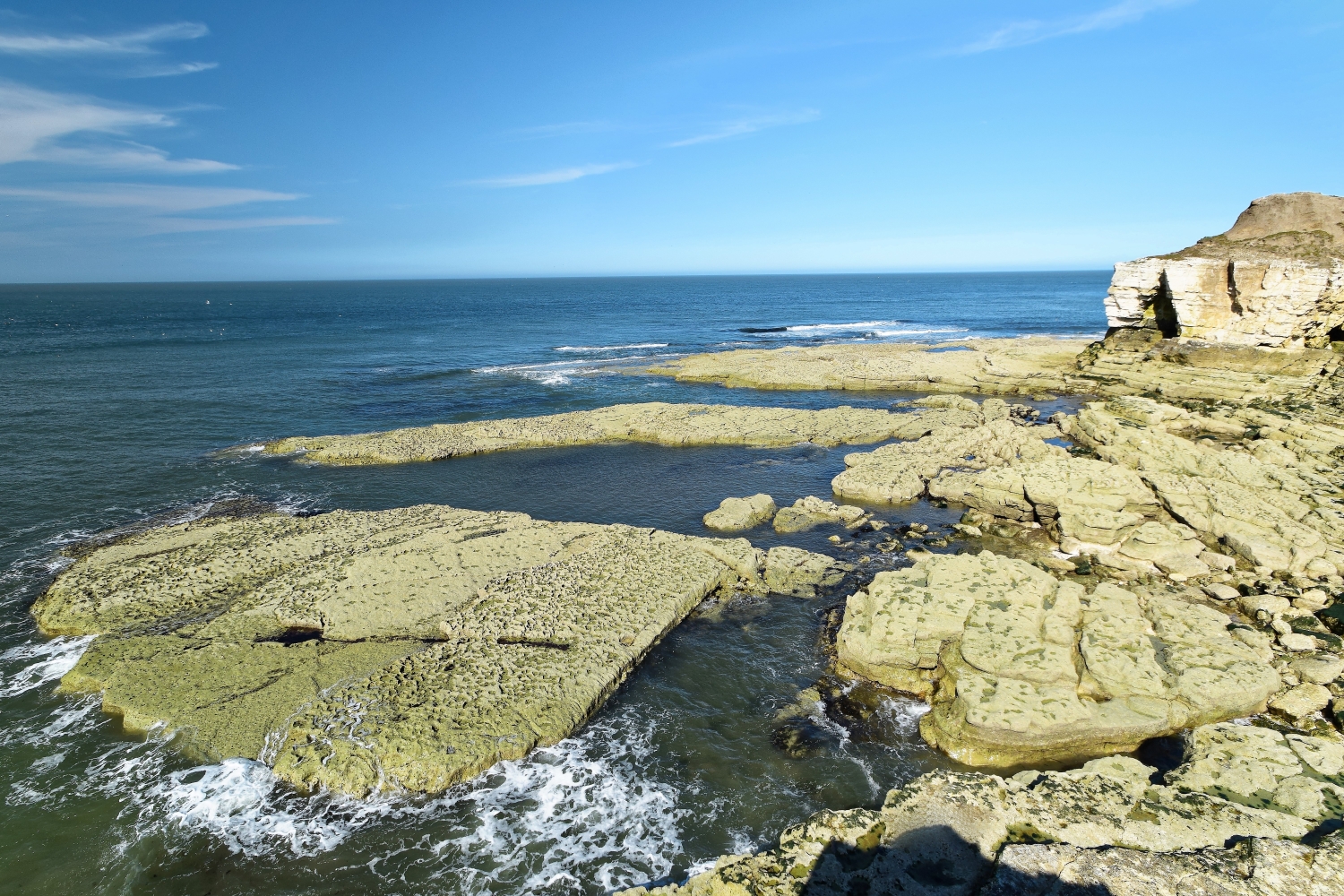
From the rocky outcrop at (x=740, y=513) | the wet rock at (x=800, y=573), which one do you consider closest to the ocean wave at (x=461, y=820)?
the wet rock at (x=800, y=573)

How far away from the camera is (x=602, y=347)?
6925cm

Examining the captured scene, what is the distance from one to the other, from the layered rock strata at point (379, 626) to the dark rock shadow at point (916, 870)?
5648 millimetres

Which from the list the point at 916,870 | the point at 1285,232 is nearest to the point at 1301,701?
the point at 916,870

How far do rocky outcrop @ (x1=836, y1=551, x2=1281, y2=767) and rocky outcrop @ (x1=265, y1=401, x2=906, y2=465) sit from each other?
16964mm

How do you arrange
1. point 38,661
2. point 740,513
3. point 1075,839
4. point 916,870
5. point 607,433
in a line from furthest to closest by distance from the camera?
point 607,433 → point 740,513 → point 38,661 → point 1075,839 → point 916,870

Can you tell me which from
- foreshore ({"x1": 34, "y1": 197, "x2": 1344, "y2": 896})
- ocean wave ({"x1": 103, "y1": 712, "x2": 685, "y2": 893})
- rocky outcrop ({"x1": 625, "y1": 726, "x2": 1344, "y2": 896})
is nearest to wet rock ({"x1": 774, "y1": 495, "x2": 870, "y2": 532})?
foreshore ({"x1": 34, "y1": 197, "x2": 1344, "y2": 896})

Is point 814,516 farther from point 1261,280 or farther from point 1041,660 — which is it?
point 1261,280

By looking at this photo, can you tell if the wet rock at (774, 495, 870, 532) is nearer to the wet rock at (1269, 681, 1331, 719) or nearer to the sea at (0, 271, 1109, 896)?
the sea at (0, 271, 1109, 896)

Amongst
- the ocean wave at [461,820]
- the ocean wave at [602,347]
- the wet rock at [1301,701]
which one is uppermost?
the ocean wave at [602,347]

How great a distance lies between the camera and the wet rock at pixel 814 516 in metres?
22.0

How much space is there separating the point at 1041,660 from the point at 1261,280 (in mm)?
35364

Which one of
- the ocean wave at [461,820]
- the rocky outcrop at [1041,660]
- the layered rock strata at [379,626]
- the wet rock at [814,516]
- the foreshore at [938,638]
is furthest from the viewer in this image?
the wet rock at [814,516]

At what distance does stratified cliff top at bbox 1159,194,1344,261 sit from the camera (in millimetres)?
36188

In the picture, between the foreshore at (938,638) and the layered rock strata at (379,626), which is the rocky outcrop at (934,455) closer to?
the foreshore at (938,638)
